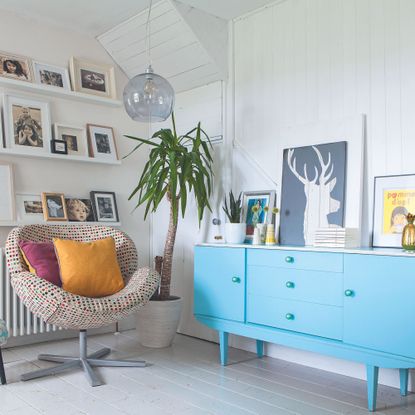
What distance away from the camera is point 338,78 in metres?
3.02

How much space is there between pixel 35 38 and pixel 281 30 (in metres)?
1.91

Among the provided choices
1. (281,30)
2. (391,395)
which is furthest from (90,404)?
(281,30)

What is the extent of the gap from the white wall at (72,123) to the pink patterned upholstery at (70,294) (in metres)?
0.54

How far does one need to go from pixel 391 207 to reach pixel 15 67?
284 cm

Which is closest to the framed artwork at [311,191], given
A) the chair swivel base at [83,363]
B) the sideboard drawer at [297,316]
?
the sideboard drawer at [297,316]

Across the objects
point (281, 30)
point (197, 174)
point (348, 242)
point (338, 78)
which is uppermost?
point (281, 30)

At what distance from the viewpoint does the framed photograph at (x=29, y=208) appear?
354 cm

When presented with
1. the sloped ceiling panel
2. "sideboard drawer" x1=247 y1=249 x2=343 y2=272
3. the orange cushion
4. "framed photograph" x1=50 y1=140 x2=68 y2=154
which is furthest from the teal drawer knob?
"framed photograph" x1=50 y1=140 x2=68 y2=154

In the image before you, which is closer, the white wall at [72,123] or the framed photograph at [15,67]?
the framed photograph at [15,67]

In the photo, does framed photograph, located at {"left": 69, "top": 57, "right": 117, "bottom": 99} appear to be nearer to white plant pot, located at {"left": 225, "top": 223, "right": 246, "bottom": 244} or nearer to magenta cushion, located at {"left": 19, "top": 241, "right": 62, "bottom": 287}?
magenta cushion, located at {"left": 19, "top": 241, "right": 62, "bottom": 287}

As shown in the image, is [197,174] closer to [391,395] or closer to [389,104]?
[389,104]

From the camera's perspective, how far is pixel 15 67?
3.58 m

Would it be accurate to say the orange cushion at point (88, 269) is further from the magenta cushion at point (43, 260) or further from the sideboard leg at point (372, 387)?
the sideboard leg at point (372, 387)

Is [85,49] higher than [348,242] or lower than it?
higher
